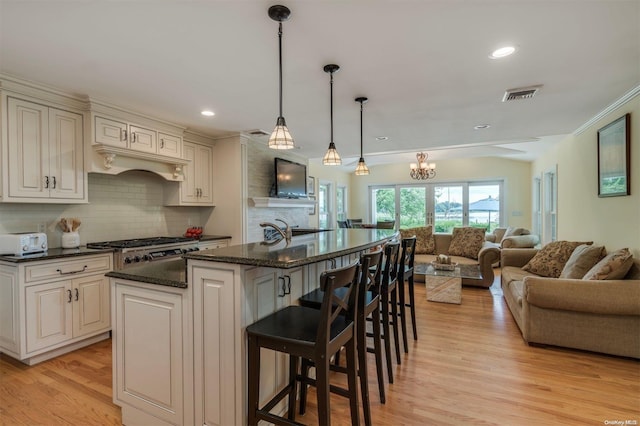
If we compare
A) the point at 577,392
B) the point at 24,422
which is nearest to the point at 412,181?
the point at 577,392

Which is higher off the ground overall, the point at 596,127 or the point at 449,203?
the point at 596,127

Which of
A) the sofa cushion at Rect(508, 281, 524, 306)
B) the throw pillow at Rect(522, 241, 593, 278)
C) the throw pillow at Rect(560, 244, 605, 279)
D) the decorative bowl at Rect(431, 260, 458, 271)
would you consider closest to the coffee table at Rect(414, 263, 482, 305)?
the decorative bowl at Rect(431, 260, 458, 271)

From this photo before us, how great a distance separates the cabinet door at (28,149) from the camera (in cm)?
260

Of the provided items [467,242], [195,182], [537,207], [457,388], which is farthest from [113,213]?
[537,207]

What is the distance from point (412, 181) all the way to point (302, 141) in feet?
16.6

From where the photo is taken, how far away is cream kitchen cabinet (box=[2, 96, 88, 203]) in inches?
102

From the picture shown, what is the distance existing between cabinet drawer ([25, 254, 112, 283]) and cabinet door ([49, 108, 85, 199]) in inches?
24.6

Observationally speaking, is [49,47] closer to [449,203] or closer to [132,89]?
[132,89]

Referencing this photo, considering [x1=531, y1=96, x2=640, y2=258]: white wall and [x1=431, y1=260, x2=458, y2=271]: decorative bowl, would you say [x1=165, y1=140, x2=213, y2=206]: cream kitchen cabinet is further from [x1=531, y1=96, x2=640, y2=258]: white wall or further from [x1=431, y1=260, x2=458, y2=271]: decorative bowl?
[x1=531, y1=96, x2=640, y2=258]: white wall

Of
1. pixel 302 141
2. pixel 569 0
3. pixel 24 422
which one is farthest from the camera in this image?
pixel 302 141

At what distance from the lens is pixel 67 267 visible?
Result: 2766 millimetres

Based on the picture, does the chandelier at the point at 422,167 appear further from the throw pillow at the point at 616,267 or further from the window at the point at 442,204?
the throw pillow at the point at 616,267

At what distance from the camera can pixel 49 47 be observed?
2.07m

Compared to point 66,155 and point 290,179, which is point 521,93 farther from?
point 66,155
